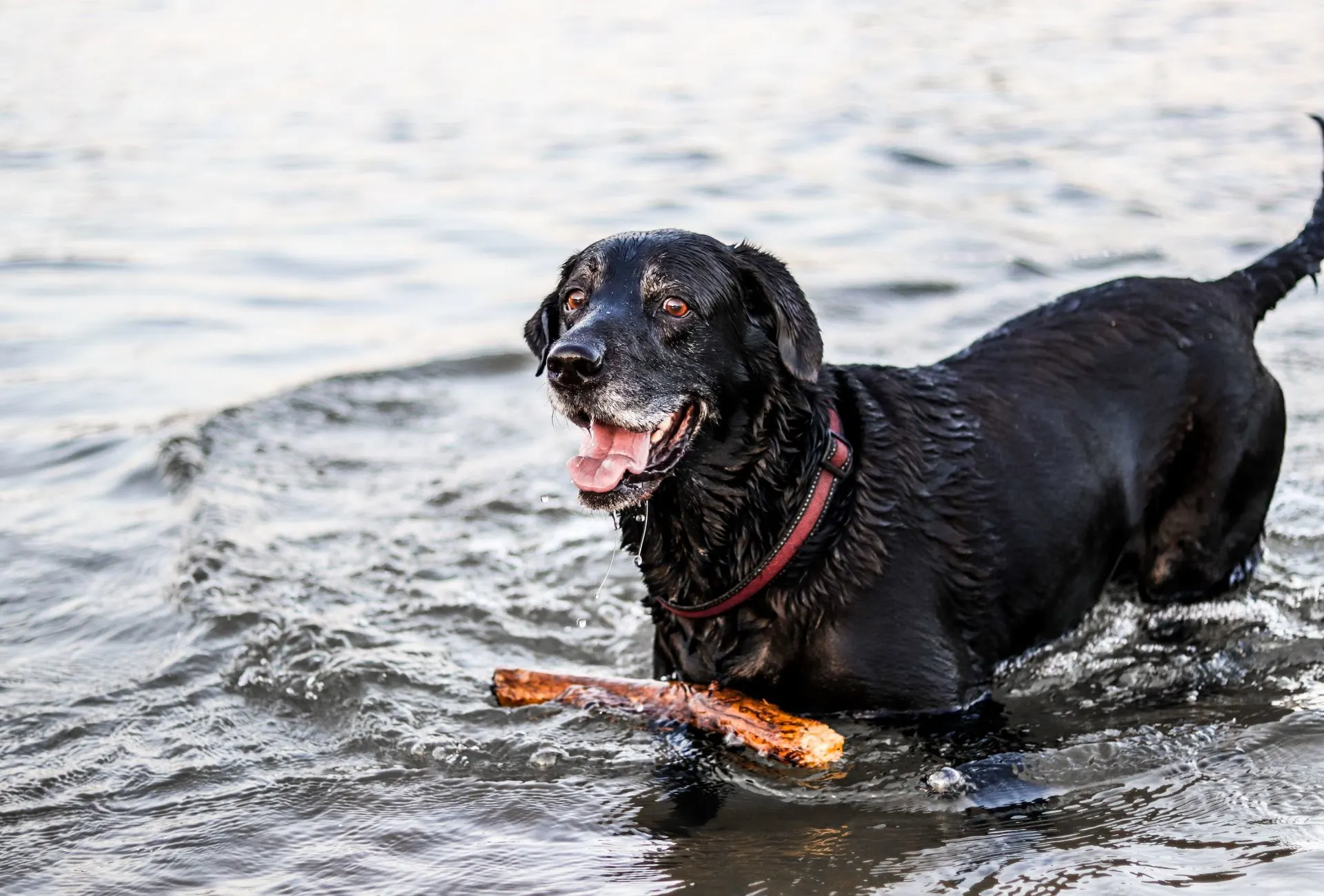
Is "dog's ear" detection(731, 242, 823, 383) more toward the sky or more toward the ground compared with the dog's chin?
more toward the sky

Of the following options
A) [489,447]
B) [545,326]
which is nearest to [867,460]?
[545,326]

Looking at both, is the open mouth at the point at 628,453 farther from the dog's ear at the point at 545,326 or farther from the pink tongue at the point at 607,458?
the dog's ear at the point at 545,326

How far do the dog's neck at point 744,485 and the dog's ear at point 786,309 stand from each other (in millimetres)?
132

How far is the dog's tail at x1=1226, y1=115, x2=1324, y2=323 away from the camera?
5.39m

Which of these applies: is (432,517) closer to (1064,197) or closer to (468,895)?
(468,895)

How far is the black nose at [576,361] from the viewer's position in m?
4.04

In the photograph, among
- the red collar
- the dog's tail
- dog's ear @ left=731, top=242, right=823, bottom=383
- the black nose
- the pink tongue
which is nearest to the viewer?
the black nose

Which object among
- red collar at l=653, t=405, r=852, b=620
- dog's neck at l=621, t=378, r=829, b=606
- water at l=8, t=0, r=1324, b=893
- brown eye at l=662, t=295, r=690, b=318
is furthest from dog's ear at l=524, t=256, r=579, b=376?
water at l=8, t=0, r=1324, b=893

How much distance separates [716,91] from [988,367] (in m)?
12.1

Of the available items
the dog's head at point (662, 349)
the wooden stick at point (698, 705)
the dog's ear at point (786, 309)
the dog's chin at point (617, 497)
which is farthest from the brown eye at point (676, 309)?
the wooden stick at point (698, 705)

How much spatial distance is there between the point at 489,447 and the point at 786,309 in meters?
3.86

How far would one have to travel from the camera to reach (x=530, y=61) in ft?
58.8

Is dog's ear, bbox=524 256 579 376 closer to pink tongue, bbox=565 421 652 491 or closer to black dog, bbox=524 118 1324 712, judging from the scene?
black dog, bbox=524 118 1324 712

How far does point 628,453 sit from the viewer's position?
425cm
